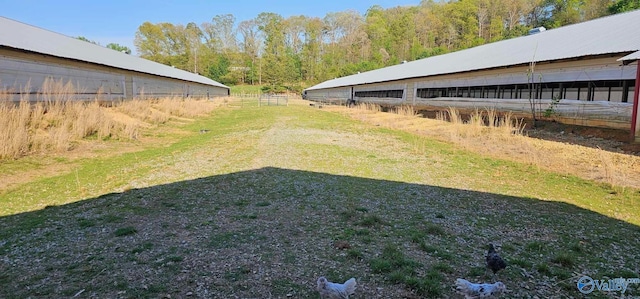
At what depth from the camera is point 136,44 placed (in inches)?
3039

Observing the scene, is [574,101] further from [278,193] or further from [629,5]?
[629,5]

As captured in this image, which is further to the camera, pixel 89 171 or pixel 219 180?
pixel 89 171

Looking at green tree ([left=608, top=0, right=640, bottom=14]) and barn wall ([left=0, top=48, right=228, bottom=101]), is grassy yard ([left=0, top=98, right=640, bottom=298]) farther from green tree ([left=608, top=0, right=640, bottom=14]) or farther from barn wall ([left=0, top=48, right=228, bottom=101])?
green tree ([left=608, top=0, right=640, bottom=14])

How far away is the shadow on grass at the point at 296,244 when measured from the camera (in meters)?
3.26

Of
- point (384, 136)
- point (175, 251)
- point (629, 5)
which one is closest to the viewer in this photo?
point (175, 251)

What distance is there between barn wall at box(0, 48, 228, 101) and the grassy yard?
740 cm

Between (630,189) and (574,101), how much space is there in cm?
835

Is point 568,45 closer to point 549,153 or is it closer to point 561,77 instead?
point 561,77

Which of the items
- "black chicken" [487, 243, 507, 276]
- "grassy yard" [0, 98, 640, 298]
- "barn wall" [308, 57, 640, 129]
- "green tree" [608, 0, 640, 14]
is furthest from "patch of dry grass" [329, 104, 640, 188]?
"green tree" [608, 0, 640, 14]

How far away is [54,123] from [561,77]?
63.4 ft

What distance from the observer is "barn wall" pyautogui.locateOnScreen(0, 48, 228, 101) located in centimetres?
1325

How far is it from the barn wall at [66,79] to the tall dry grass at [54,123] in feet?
1.39

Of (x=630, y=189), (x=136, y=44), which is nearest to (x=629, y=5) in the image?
(x=630, y=189)

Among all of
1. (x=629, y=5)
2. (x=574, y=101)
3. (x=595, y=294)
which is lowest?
(x=595, y=294)
